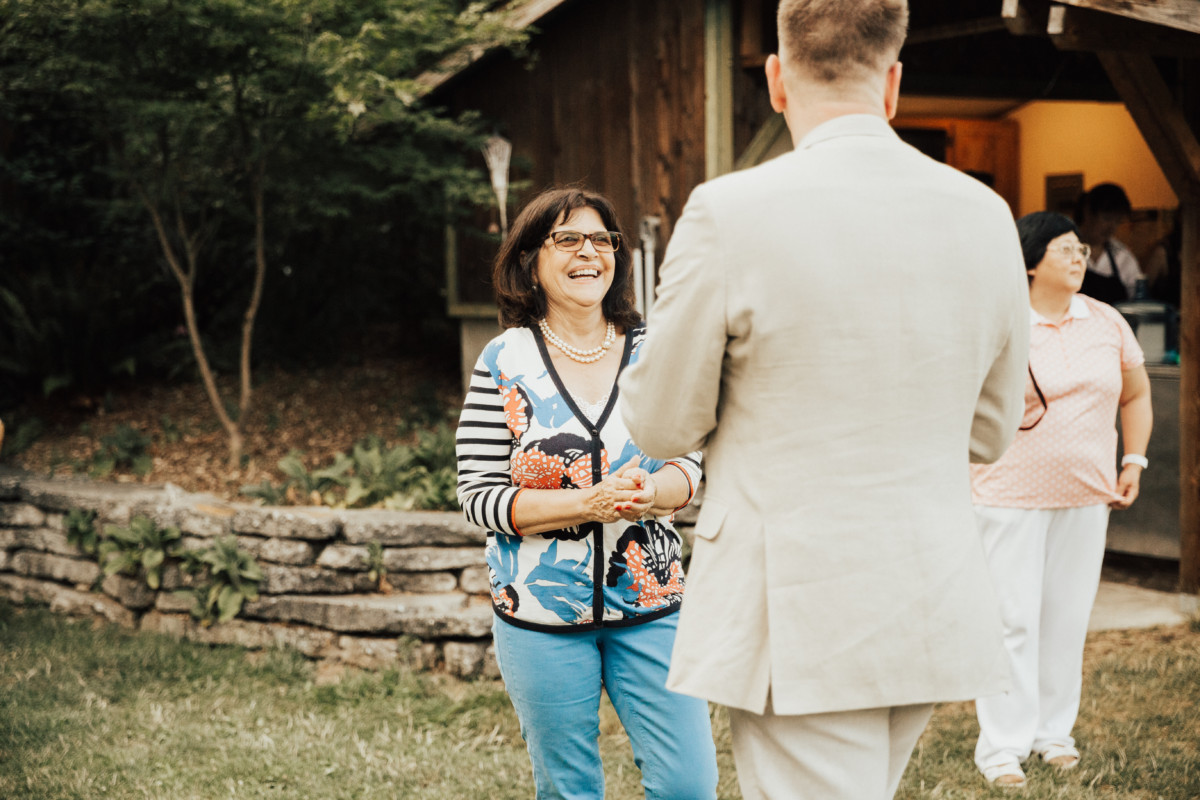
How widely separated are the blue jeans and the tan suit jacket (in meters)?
0.74

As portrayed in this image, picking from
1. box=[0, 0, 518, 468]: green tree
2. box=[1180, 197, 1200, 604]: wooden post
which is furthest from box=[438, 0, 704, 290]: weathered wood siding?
box=[1180, 197, 1200, 604]: wooden post

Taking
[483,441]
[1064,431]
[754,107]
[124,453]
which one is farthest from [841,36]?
[124,453]

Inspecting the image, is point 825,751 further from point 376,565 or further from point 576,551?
point 376,565

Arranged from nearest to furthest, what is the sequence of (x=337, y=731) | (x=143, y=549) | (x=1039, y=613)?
(x=1039, y=613), (x=337, y=731), (x=143, y=549)

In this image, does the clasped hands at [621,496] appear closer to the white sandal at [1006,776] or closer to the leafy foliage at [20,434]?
the white sandal at [1006,776]

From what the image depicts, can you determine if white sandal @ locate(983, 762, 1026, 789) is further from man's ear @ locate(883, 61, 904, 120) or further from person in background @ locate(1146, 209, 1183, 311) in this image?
person in background @ locate(1146, 209, 1183, 311)

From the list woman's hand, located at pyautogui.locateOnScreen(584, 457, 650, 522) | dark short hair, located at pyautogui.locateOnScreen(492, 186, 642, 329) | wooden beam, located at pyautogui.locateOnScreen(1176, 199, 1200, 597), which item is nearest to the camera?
woman's hand, located at pyautogui.locateOnScreen(584, 457, 650, 522)

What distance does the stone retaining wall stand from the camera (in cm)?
502

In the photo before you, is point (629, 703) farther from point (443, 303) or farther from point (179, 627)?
point (443, 303)

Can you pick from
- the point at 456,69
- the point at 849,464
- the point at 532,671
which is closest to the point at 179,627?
the point at 532,671

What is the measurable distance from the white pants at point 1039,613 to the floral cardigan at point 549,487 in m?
1.66

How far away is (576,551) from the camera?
2508 mm

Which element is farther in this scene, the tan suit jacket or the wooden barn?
the wooden barn

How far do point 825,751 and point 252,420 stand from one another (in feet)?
23.4
